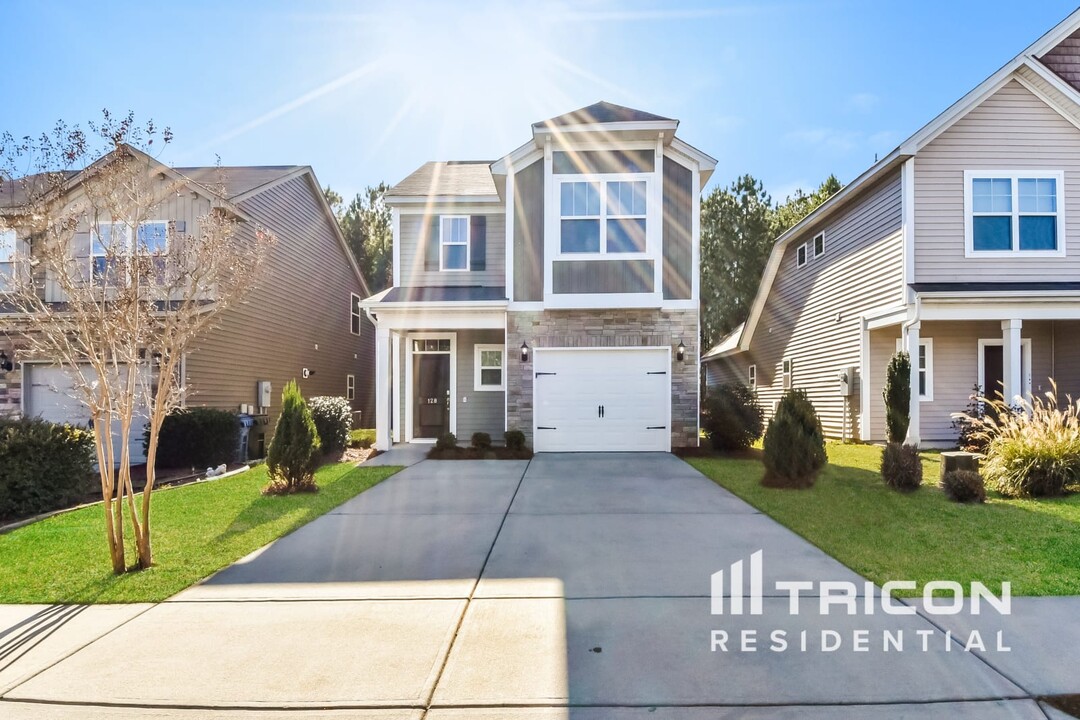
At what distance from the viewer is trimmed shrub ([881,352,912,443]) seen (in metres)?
11.8

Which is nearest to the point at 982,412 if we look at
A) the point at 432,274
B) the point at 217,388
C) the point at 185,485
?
the point at 432,274

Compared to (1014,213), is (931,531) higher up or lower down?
lower down

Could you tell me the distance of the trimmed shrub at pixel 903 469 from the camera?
801cm

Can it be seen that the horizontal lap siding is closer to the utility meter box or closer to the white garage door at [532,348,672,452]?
the white garage door at [532,348,672,452]

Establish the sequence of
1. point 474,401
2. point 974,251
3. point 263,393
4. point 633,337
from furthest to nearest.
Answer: point 263,393
point 474,401
point 974,251
point 633,337

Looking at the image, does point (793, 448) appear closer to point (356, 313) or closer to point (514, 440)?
point (514, 440)

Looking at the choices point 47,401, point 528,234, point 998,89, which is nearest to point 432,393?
point 528,234

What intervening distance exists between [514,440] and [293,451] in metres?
4.69

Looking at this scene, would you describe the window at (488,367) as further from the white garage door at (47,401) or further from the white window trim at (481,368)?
the white garage door at (47,401)

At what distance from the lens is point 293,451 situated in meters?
8.45

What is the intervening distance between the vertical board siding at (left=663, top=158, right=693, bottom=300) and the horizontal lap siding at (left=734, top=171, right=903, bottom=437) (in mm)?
4290

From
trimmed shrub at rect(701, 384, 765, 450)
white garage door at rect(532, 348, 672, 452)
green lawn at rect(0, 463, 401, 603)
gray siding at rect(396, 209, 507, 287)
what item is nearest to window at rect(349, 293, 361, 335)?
gray siding at rect(396, 209, 507, 287)

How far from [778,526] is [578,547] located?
2187 mm

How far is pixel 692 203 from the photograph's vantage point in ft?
40.8
